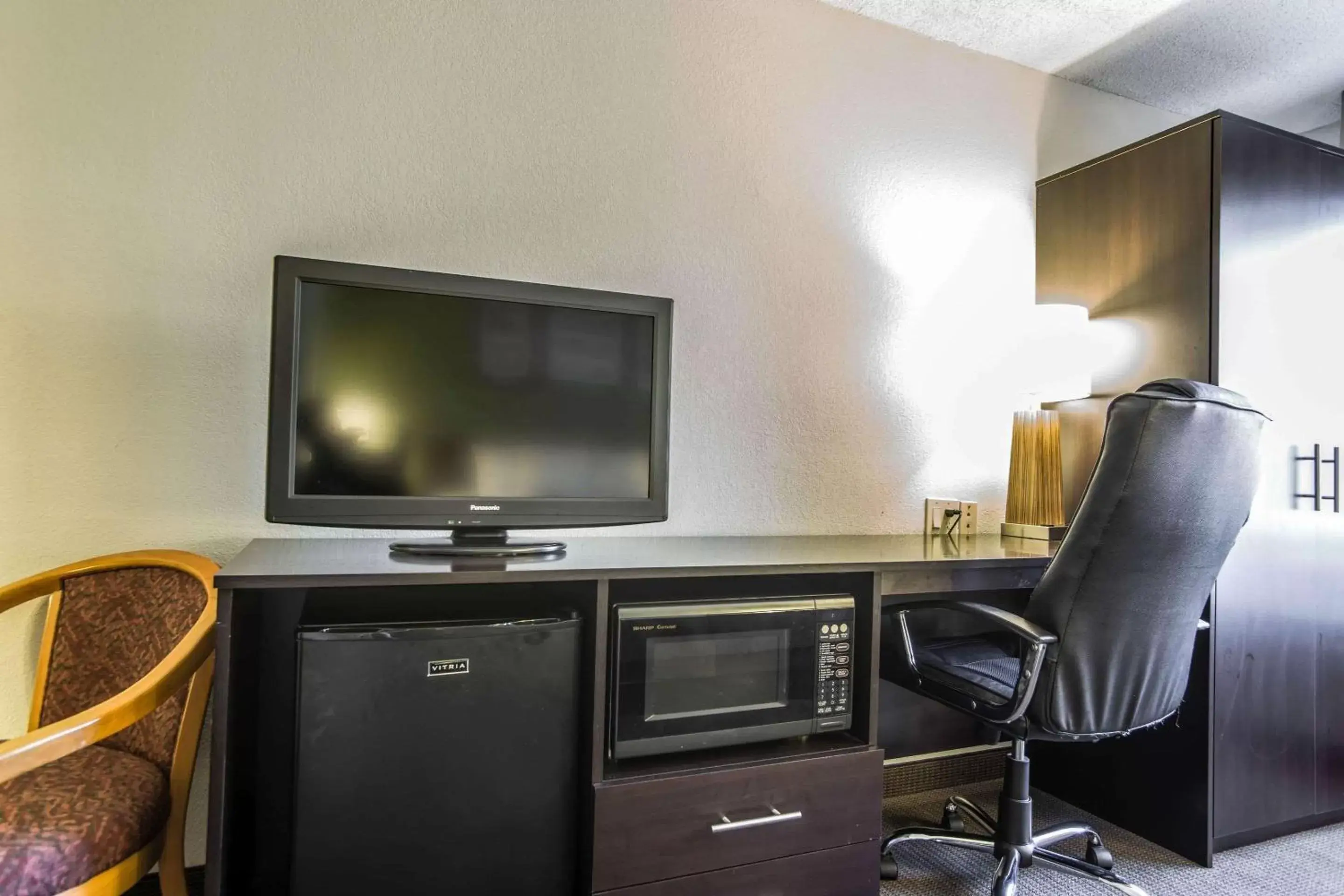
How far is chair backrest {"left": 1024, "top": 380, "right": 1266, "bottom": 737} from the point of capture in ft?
4.92

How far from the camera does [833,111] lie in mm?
2357

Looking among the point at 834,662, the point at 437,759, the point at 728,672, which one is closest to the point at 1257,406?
the point at 834,662

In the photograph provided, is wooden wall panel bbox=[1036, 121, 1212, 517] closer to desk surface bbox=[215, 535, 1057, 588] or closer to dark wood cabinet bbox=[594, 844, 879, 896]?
desk surface bbox=[215, 535, 1057, 588]

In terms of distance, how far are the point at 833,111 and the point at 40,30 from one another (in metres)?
1.98

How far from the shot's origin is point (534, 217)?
2.01 m

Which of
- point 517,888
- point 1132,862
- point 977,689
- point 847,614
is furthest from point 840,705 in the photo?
point 1132,862

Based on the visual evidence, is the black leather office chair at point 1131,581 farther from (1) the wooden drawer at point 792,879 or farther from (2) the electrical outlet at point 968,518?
(2) the electrical outlet at point 968,518

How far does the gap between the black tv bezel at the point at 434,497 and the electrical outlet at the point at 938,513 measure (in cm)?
101

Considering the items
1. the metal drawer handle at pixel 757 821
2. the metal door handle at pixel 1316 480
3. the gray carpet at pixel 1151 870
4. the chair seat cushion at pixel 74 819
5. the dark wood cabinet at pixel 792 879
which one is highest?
the metal door handle at pixel 1316 480

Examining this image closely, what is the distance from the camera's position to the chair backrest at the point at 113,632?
4.92 feet

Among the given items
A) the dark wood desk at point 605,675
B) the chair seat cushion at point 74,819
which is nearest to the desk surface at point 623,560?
the dark wood desk at point 605,675

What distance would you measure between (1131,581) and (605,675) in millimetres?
1070

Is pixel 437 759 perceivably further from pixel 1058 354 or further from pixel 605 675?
pixel 1058 354

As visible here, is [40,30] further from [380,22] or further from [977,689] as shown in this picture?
[977,689]
